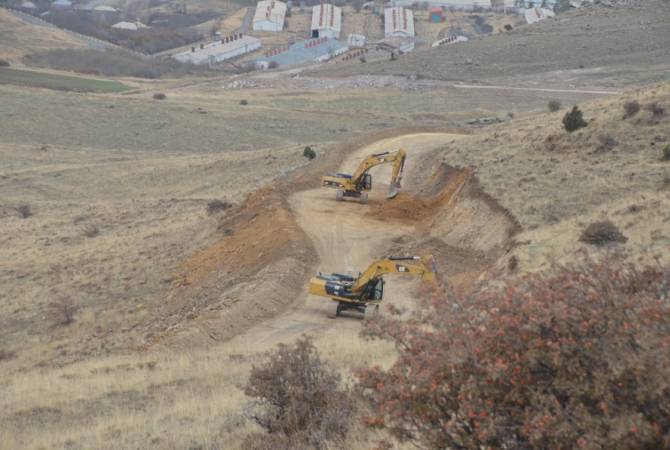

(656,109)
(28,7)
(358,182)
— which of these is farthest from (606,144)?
(28,7)

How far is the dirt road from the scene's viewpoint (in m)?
20.7

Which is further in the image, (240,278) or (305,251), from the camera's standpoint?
(305,251)

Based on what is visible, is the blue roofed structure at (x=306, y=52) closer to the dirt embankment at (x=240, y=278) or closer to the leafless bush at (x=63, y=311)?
the dirt embankment at (x=240, y=278)

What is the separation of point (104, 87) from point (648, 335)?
315 feet

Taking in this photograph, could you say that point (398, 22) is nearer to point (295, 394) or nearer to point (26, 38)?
point (26, 38)

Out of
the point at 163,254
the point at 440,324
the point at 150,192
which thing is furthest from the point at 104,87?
the point at 440,324

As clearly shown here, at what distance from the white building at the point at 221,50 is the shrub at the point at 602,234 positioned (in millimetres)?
117826

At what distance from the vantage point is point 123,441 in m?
12.4

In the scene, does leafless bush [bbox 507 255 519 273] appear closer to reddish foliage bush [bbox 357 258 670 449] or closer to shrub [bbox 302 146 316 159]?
reddish foliage bush [bbox 357 258 670 449]

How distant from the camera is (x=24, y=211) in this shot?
45531 millimetres

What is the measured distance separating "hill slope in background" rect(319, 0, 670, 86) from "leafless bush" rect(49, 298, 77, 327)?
→ 7124 cm

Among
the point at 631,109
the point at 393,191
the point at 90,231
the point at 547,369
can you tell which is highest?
the point at 547,369

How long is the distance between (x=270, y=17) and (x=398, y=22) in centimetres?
2366

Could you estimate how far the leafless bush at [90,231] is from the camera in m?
39.1
